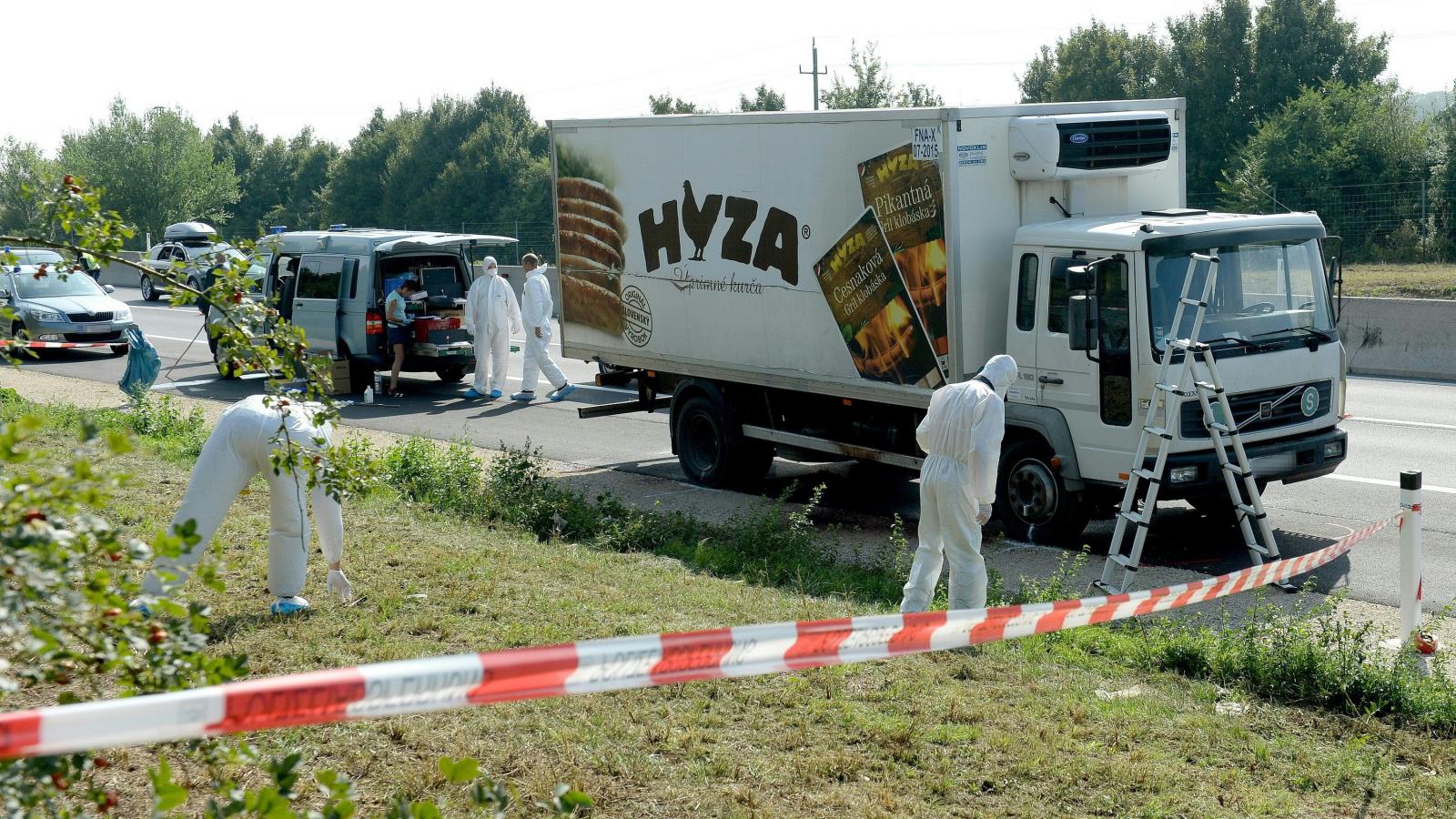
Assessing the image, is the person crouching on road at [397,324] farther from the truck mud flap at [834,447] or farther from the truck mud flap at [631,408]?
the truck mud flap at [834,447]

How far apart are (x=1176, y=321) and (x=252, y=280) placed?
626 cm

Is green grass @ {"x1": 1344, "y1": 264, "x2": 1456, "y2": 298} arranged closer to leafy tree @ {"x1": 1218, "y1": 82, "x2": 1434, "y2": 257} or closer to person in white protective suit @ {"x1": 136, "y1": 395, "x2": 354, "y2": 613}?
leafy tree @ {"x1": 1218, "y1": 82, "x2": 1434, "y2": 257}

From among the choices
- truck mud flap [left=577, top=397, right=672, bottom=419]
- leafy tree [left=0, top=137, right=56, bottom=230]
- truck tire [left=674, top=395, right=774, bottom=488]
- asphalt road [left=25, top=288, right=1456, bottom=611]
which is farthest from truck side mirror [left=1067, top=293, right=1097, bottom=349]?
leafy tree [left=0, top=137, right=56, bottom=230]

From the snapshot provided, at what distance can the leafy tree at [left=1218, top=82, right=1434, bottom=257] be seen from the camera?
35375 millimetres

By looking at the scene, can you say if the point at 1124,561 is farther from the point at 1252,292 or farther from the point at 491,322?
the point at 491,322

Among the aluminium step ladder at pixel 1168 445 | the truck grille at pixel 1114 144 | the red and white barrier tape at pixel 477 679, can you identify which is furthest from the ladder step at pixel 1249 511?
the red and white barrier tape at pixel 477 679

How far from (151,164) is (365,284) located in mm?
56731

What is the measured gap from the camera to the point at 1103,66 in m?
62.2

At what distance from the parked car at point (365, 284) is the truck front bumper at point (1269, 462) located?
11468 mm

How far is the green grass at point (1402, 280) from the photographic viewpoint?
2492 cm

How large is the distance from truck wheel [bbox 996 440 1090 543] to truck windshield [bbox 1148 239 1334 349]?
49.0 inches

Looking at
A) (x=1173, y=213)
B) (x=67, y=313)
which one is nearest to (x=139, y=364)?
(x=67, y=313)

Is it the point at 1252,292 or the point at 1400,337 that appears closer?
the point at 1252,292

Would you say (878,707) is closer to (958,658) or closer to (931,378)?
(958,658)
